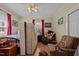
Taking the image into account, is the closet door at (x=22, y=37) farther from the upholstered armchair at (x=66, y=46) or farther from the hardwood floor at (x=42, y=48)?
the upholstered armchair at (x=66, y=46)

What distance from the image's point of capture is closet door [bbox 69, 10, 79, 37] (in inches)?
79.6

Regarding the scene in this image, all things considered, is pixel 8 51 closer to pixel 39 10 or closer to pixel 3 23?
pixel 3 23

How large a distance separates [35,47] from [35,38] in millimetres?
158

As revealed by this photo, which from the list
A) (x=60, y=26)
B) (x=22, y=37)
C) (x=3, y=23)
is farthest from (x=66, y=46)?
(x=3, y=23)

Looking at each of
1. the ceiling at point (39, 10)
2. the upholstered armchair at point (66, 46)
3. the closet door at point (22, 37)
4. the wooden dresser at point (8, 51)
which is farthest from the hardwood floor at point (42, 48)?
the ceiling at point (39, 10)

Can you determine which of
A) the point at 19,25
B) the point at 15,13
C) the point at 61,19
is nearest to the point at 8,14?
the point at 15,13

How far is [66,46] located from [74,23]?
1.33 ft

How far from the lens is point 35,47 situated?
2131mm

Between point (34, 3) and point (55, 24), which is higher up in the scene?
point (34, 3)

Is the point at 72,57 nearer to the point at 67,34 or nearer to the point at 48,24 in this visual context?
the point at 67,34

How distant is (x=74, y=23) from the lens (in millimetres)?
2070

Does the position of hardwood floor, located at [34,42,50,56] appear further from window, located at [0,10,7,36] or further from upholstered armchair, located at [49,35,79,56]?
window, located at [0,10,7,36]

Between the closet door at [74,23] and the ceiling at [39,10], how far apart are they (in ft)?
0.87

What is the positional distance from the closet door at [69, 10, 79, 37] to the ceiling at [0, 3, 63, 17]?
266 mm
